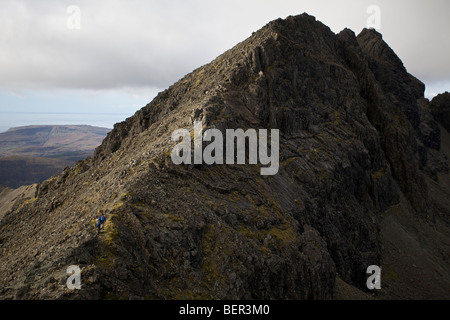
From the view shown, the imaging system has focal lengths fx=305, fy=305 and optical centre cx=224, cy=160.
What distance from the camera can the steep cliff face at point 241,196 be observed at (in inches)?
1096

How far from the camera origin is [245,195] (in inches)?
1799

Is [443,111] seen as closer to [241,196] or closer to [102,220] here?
[241,196]

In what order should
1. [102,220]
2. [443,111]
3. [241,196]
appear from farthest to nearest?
1. [443,111]
2. [241,196]
3. [102,220]

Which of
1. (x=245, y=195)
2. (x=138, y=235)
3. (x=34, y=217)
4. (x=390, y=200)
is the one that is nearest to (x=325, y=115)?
(x=390, y=200)

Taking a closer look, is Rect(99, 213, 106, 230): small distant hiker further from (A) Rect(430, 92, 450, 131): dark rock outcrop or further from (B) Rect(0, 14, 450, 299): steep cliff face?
(A) Rect(430, 92, 450, 131): dark rock outcrop

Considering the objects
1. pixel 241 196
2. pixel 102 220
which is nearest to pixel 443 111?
pixel 241 196

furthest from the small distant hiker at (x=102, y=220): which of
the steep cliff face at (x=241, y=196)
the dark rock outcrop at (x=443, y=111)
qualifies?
the dark rock outcrop at (x=443, y=111)

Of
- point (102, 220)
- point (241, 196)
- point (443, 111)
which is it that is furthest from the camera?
point (443, 111)

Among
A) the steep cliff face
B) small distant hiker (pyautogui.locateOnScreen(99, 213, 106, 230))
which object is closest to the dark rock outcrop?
the steep cliff face

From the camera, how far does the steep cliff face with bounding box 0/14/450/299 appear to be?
1096 inches

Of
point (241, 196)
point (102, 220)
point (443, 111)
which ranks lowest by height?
point (102, 220)

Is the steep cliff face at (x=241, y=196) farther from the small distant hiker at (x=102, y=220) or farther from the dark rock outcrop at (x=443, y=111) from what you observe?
the dark rock outcrop at (x=443, y=111)

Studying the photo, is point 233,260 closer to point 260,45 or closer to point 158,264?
point 158,264

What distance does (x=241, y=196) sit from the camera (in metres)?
45.1
